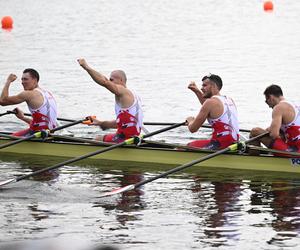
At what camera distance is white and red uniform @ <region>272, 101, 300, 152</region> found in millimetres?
14773

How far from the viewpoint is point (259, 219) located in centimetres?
1288

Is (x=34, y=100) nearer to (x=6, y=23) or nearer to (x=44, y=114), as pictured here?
(x=44, y=114)

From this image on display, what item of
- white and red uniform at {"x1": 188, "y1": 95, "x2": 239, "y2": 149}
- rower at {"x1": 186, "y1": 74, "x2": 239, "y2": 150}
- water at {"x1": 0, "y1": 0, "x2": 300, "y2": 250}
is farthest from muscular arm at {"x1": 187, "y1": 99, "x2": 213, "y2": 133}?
water at {"x1": 0, "y1": 0, "x2": 300, "y2": 250}

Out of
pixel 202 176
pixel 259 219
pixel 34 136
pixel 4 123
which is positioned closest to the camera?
pixel 259 219

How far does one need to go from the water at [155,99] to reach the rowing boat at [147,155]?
0.62ft

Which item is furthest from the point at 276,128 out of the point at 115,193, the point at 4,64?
the point at 4,64

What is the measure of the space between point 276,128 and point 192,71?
15923 millimetres

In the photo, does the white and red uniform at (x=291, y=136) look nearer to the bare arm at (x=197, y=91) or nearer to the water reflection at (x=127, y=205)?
the bare arm at (x=197, y=91)

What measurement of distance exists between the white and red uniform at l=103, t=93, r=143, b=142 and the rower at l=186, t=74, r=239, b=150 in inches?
45.4

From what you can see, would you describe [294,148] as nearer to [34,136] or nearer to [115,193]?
[115,193]

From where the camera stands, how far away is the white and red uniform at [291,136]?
1477 centimetres

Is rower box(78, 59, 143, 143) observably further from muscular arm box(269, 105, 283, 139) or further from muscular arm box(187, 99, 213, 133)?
Answer: muscular arm box(269, 105, 283, 139)

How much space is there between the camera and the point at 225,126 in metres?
15.4

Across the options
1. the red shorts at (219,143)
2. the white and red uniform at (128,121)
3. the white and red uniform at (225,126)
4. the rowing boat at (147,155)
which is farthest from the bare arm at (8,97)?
the white and red uniform at (225,126)
